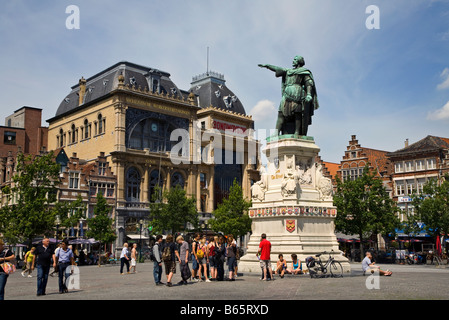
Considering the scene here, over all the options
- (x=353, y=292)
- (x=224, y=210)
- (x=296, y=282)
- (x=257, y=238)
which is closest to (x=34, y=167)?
(x=224, y=210)

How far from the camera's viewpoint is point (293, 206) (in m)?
19.2

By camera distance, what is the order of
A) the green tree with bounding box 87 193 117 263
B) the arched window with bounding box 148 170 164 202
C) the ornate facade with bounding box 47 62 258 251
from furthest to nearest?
the arched window with bounding box 148 170 164 202, the ornate facade with bounding box 47 62 258 251, the green tree with bounding box 87 193 117 263

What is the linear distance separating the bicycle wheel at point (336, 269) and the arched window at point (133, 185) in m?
43.4

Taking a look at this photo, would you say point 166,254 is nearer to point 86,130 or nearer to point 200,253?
point 200,253

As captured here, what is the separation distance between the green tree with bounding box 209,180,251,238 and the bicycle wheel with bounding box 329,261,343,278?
3492 centimetres

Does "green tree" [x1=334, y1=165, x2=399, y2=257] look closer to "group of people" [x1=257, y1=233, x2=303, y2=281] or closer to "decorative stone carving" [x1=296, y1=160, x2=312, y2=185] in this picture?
"decorative stone carving" [x1=296, y1=160, x2=312, y2=185]

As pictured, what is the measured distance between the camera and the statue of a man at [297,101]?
20.7 meters

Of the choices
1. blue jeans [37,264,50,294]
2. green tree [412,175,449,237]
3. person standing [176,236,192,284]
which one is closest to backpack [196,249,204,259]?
person standing [176,236,192,284]

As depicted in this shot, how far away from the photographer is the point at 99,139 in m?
62.8

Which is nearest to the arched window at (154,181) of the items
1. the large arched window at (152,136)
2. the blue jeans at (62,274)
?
the large arched window at (152,136)

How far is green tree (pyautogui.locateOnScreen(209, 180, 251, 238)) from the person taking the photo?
54.8m

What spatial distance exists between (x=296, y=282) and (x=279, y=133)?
654 centimetres

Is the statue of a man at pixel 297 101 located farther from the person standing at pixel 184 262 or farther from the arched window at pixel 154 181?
the arched window at pixel 154 181
